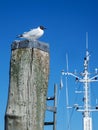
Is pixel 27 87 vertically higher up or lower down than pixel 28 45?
lower down

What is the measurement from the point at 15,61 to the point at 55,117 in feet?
13.7

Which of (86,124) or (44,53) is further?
(86,124)

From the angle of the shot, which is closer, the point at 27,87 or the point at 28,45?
the point at 27,87

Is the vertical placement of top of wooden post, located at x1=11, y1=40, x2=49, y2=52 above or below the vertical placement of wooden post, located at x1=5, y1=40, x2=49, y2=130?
above

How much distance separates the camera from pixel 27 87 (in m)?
5.93

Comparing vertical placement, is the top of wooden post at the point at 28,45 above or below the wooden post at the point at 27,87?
above

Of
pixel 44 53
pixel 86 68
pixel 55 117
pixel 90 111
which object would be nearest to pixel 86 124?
pixel 90 111

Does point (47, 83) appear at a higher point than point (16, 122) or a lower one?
higher

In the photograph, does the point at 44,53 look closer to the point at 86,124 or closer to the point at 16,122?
the point at 16,122

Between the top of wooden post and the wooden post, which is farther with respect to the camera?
the top of wooden post

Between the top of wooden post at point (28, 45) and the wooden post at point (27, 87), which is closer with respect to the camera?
the wooden post at point (27, 87)

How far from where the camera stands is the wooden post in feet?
19.1

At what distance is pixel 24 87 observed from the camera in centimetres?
593

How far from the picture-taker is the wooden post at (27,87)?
19.1ft
